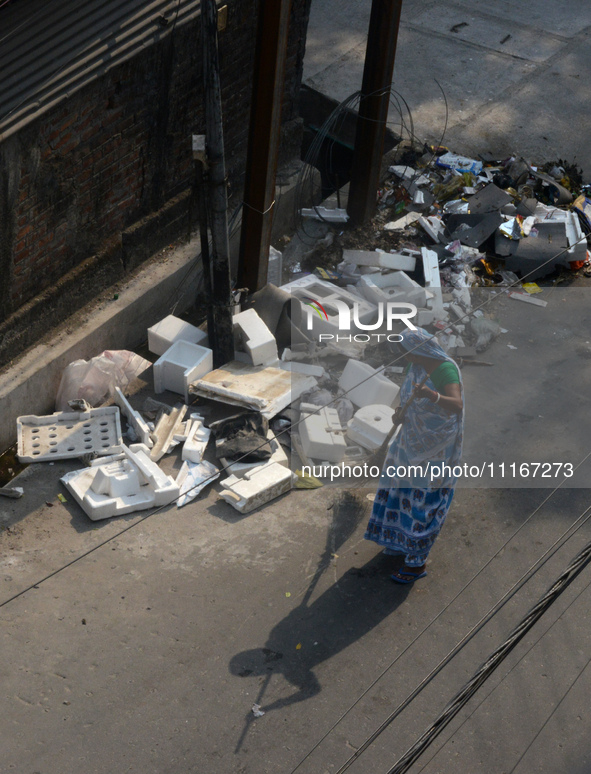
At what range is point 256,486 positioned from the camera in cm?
591

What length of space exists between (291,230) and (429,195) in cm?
164

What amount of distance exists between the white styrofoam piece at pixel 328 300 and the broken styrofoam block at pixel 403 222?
4.15 ft

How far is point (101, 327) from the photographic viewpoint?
6.81m

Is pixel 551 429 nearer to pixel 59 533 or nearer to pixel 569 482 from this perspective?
pixel 569 482

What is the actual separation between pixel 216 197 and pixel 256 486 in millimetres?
2119

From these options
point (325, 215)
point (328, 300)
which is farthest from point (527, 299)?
point (325, 215)

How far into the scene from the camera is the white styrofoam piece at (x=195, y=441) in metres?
6.19

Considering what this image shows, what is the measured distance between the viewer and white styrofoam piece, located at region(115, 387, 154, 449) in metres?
6.27

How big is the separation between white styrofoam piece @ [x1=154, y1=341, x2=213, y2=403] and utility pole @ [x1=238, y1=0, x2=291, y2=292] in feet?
3.07

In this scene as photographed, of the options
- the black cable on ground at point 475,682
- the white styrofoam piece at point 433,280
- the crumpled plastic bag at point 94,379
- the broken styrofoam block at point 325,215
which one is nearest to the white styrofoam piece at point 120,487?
the crumpled plastic bag at point 94,379

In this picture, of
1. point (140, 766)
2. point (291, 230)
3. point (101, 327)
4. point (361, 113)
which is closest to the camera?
point (140, 766)

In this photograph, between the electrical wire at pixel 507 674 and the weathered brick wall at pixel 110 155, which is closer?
the electrical wire at pixel 507 674

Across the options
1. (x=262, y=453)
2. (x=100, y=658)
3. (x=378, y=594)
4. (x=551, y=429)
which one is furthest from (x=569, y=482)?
(x=100, y=658)

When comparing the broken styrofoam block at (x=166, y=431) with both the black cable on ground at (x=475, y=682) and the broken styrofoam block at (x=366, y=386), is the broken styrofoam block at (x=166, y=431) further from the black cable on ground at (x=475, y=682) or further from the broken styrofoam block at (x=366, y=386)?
the black cable on ground at (x=475, y=682)
